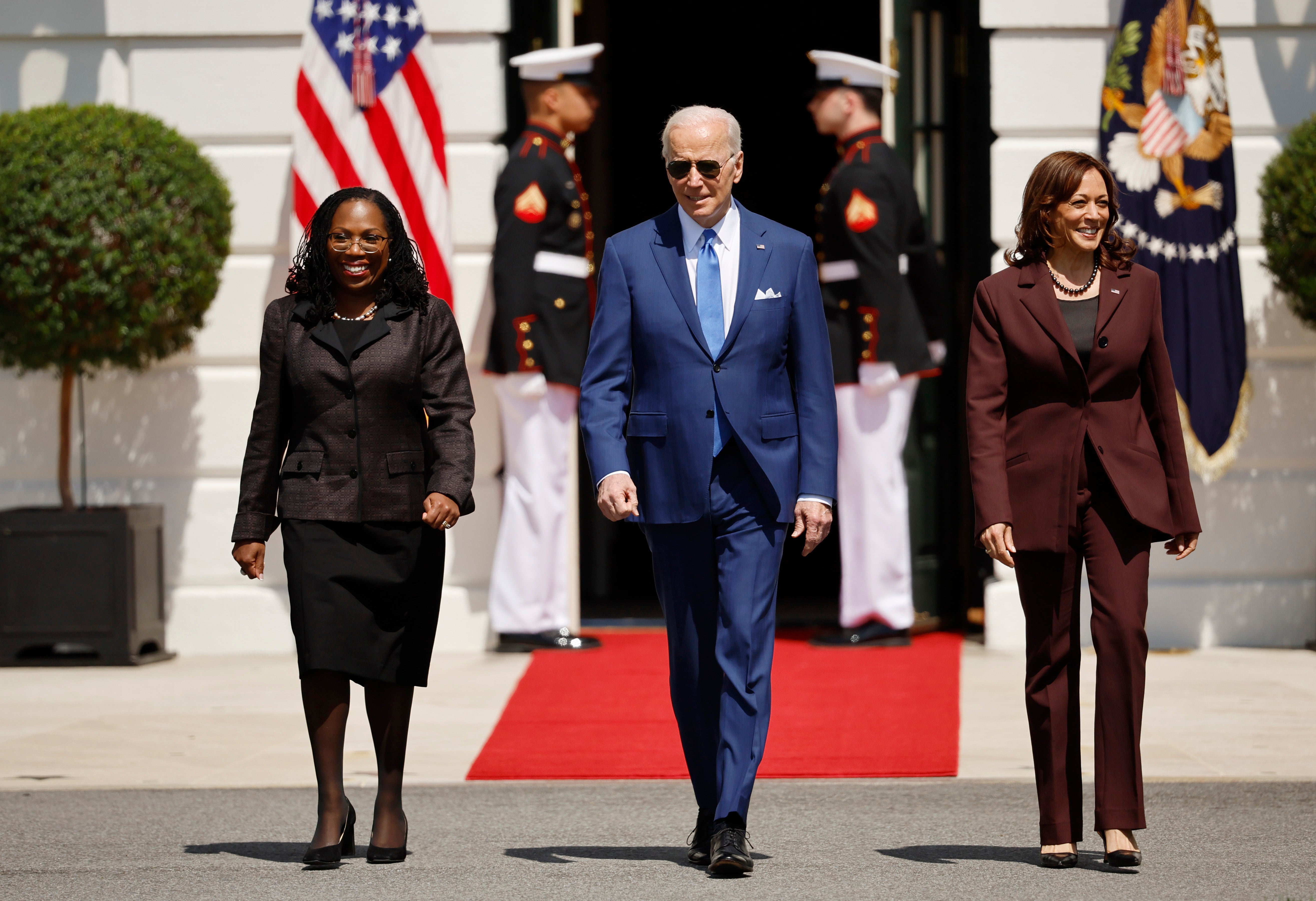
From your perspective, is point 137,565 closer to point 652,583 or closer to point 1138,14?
point 652,583

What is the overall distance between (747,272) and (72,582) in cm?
460

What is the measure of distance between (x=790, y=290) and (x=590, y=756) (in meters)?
2.20

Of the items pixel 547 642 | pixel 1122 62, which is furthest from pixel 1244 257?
pixel 547 642

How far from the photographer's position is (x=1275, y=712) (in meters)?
6.73

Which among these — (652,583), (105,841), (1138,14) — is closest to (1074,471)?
(105,841)

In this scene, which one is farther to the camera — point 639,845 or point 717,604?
point 639,845

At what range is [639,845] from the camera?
4.85 meters

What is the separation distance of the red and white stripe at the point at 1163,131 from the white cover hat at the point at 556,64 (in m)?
2.52

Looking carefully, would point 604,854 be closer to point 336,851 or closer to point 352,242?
point 336,851

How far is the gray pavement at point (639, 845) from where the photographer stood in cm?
430

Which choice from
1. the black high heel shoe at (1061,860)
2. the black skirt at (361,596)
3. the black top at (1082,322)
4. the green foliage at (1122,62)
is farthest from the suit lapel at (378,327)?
the green foliage at (1122,62)

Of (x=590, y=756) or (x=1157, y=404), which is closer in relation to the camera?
(x=1157, y=404)

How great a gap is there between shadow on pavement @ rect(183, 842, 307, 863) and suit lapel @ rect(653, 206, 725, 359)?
1679mm

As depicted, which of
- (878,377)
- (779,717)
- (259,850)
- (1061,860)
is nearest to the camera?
(1061,860)
